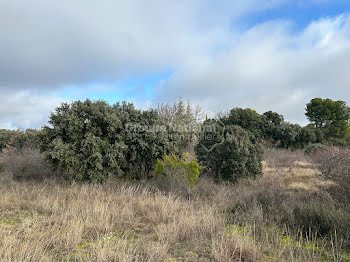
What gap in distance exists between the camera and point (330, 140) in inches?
1148

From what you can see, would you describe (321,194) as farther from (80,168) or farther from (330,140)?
(330,140)

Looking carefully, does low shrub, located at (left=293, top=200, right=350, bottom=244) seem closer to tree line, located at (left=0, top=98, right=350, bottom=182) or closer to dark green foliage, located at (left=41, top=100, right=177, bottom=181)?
tree line, located at (left=0, top=98, right=350, bottom=182)

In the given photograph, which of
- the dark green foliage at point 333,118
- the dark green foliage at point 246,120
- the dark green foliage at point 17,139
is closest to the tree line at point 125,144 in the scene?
the dark green foliage at point 17,139

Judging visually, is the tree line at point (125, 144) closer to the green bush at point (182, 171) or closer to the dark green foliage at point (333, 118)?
the green bush at point (182, 171)

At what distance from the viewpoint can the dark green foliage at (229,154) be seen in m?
9.05

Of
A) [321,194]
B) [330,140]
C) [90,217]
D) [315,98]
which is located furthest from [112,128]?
[315,98]

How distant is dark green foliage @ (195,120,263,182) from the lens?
9.05 m

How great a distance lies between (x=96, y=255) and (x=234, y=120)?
1028 inches

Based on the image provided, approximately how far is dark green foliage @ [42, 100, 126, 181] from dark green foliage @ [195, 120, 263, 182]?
394 centimetres


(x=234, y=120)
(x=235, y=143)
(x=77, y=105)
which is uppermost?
(x=234, y=120)

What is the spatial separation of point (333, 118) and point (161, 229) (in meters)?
35.5

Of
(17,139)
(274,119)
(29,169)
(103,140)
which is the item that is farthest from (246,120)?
(17,139)

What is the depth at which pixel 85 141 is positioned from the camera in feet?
23.9

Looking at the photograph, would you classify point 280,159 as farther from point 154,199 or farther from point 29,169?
point 29,169
